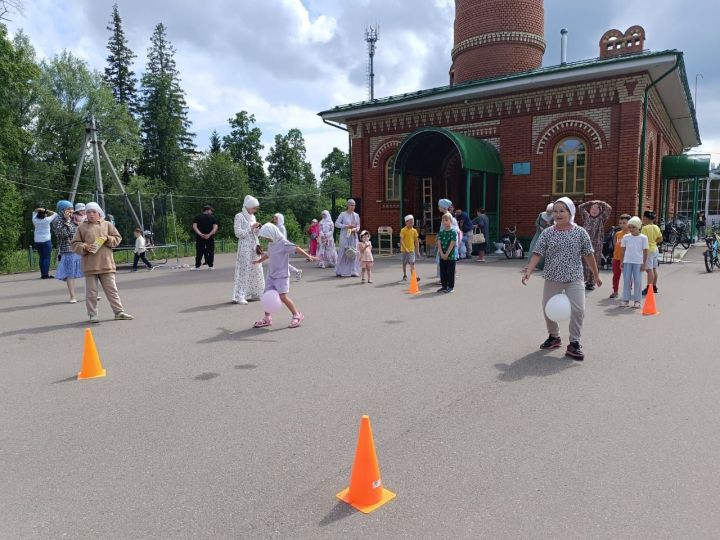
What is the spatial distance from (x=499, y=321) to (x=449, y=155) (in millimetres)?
15757

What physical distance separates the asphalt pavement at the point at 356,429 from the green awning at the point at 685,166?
54.1 feet

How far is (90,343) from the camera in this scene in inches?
211

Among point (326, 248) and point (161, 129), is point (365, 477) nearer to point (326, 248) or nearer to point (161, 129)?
point (326, 248)

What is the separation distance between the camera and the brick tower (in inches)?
869

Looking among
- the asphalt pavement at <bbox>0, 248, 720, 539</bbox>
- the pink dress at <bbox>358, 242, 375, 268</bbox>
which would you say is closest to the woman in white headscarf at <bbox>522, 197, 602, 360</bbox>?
the asphalt pavement at <bbox>0, 248, 720, 539</bbox>

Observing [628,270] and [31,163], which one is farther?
[31,163]

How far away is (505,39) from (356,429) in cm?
2224

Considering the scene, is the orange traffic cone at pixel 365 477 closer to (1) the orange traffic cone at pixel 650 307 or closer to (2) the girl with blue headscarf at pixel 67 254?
(1) the orange traffic cone at pixel 650 307

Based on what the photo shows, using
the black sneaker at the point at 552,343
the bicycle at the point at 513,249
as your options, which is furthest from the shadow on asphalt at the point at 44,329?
the bicycle at the point at 513,249

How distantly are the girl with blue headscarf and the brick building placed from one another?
12.0 m

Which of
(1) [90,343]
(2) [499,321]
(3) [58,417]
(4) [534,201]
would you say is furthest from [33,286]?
(4) [534,201]

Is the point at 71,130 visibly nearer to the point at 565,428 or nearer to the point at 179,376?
the point at 179,376

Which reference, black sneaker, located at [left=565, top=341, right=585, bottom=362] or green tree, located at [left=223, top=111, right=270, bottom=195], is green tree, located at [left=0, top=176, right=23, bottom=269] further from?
green tree, located at [left=223, top=111, right=270, bottom=195]

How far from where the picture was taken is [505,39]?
869 inches
